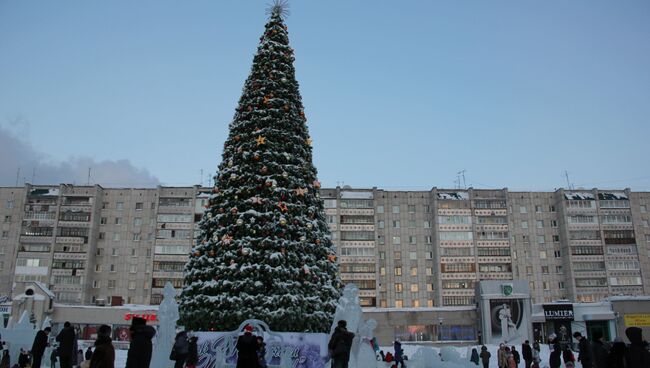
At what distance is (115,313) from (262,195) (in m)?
46.0

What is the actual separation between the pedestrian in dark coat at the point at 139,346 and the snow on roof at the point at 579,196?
73.0m

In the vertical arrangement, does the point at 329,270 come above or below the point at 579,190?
below

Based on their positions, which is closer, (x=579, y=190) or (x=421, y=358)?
(x=421, y=358)

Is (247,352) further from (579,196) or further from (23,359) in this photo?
(579,196)

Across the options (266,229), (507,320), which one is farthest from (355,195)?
(266,229)

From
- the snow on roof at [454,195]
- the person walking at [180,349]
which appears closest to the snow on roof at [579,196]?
the snow on roof at [454,195]

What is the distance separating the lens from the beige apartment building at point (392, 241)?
67688mm

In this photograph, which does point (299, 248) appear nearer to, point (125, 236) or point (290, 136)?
point (290, 136)

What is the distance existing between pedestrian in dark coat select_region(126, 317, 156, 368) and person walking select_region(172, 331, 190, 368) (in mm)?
6546

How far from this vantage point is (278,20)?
22.3 meters

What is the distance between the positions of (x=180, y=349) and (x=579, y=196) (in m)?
69.4

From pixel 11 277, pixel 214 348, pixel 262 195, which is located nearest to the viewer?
pixel 214 348

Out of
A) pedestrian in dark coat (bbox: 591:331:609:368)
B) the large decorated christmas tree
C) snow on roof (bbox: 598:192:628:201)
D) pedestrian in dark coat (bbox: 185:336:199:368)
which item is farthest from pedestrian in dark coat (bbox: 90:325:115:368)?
snow on roof (bbox: 598:192:628:201)

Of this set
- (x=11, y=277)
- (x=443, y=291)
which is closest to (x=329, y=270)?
(x=443, y=291)
